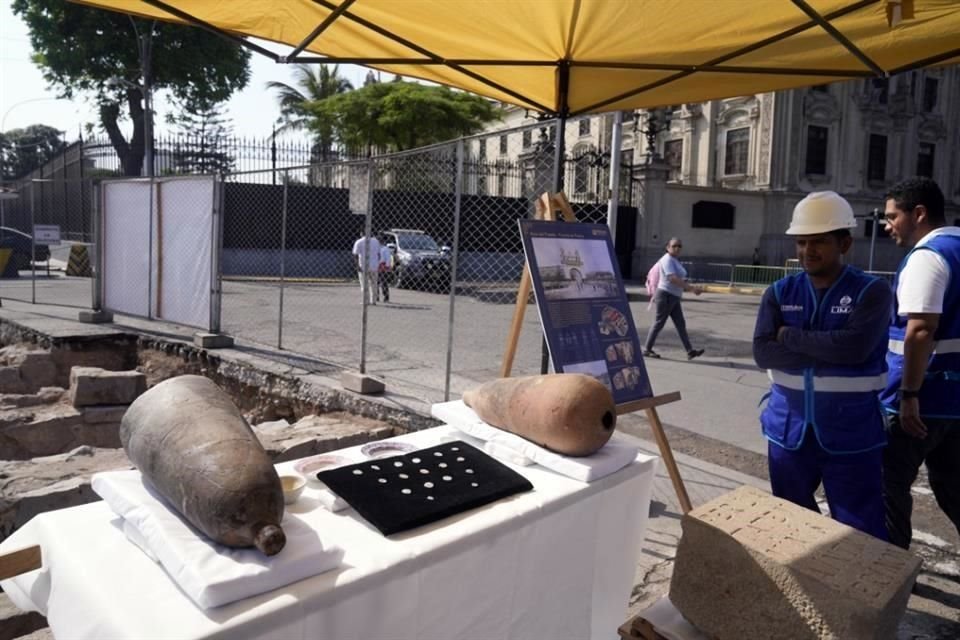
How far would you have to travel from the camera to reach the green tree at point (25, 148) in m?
59.8

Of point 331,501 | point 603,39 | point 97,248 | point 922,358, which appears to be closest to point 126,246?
point 97,248

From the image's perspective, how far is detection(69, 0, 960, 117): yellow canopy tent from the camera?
11.9 ft

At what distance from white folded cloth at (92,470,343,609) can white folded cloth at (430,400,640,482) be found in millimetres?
959

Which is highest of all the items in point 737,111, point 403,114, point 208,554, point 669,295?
point 737,111

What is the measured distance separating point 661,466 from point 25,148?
85045mm

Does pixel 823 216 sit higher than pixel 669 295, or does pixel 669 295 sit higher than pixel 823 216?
pixel 823 216

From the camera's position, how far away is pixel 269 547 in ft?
5.52

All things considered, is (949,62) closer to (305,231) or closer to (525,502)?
(525,502)

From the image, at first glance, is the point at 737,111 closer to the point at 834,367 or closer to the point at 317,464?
the point at 834,367

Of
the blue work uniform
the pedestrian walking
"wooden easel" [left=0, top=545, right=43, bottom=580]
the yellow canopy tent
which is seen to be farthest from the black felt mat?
the pedestrian walking

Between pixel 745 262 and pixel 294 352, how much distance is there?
28.6 meters

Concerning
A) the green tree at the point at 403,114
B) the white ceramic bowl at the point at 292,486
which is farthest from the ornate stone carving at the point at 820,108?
the white ceramic bowl at the point at 292,486

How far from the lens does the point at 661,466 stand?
5254 mm

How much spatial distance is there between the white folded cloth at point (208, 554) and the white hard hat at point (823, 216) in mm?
2234
